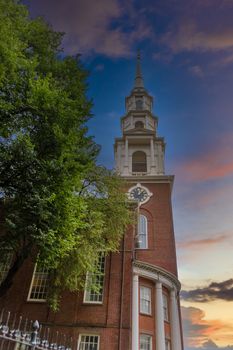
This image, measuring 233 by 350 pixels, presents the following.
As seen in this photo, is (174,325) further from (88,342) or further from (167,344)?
(88,342)

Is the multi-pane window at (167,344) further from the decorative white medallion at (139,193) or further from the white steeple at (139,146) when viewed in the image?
the white steeple at (139,146)

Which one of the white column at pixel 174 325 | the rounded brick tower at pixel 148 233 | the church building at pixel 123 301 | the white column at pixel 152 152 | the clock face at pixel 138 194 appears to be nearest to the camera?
the church building at pixel 123 301

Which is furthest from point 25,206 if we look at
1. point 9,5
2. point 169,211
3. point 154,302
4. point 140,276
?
point 169,211

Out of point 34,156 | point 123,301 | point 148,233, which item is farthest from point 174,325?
point 34,156

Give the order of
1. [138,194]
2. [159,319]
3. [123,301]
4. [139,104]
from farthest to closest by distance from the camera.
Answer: [139,104] → [138,194] → [159,319] → [123,301]

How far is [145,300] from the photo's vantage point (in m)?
18.2

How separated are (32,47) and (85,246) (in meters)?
10.5

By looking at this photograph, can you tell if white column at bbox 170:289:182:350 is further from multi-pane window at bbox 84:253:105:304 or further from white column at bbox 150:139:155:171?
white column at bbox 150:139:155:171

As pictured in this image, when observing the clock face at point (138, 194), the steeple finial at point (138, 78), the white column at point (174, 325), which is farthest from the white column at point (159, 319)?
the steeple finial at point (138, 78)

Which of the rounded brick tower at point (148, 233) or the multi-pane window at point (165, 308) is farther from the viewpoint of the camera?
the multi-pane window at point (165, 308)

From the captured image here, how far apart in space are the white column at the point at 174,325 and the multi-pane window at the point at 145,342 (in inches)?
103

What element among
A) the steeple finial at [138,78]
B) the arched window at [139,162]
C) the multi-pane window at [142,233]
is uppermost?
the steeple finial at [138,78]

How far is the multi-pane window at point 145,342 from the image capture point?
54.9 ft

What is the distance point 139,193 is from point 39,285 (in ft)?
45.9
